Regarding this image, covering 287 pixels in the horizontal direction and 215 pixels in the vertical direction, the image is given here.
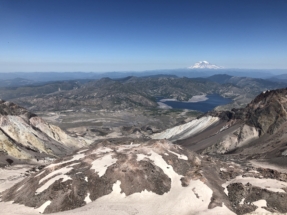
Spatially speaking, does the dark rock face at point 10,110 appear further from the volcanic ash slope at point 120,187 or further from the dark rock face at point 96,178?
the volcanic ash slope at point 120,187

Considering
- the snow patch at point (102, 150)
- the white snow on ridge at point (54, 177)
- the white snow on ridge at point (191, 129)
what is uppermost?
the snow patch at point (102, 150)

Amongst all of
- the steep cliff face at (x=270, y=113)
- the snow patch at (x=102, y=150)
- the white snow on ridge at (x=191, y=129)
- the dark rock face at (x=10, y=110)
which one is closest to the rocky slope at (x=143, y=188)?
the snow patch at (x=102, y=150)

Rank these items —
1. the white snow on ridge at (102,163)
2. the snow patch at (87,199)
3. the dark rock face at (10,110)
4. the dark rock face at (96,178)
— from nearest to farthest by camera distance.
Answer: the snow patch at (87,199), the dark rock face at (96,178), the white snow on ridge at (102,163), the dark rock face at (10,110)

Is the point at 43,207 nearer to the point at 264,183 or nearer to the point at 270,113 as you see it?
the point at 264,183

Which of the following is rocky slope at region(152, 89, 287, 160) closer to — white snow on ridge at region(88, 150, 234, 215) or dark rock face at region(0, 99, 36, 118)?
white snow on ridge at region(88, 150, 234, 215)

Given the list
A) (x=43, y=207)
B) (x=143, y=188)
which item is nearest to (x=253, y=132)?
(x=143, y=188)

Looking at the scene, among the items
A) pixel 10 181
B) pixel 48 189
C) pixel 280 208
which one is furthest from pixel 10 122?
pixel 280 208

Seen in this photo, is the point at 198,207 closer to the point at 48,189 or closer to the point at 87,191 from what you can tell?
the point at 87,191
